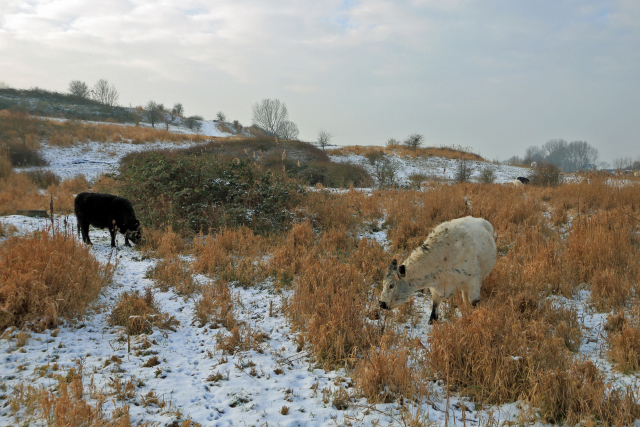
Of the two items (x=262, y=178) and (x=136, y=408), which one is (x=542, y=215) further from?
(x=136, y=408)

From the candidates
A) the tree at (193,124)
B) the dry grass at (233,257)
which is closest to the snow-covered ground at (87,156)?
the dry grass at (233,257)

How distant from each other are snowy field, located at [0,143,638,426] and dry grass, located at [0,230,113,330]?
0.26 m

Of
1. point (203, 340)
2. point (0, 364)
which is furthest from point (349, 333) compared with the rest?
point (0, 364)

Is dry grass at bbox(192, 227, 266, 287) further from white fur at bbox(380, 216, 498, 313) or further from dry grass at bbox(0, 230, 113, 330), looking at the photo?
white fur at bbox(380, 216, 498, 313)

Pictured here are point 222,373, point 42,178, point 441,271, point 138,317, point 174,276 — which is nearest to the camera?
point 222,373

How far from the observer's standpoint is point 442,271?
4812mm

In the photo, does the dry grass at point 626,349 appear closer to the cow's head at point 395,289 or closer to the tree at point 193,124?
the cow's head at point 395,289

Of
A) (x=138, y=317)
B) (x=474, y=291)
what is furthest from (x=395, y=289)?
(x=138, y=317)

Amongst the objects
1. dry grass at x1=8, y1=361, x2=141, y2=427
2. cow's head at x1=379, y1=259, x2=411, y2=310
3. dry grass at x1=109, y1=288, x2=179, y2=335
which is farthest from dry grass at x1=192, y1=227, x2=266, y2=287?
dry grass at x1=8, y1=361, x2=141, y2=427

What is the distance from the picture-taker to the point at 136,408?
3076 mm

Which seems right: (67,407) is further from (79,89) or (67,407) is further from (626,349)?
(79,89)

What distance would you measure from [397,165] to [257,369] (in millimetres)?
24944

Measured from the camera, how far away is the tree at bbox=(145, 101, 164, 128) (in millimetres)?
44037

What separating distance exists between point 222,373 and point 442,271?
3152mm
